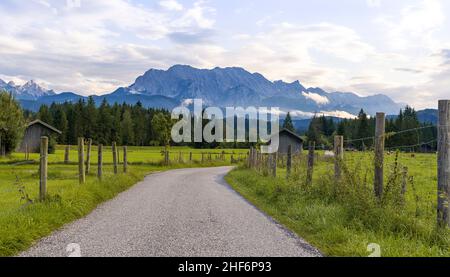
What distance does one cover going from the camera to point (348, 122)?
14262 centimetres

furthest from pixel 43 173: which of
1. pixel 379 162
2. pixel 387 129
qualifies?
pixel 387 129

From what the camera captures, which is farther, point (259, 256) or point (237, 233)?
point (237, 233)

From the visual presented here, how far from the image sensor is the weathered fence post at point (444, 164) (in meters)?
7.74

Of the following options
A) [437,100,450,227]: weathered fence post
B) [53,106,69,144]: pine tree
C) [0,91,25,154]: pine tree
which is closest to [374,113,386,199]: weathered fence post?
[437,100,450,227]: weathered fence post

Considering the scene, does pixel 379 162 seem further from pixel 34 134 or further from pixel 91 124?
pixel 91 124

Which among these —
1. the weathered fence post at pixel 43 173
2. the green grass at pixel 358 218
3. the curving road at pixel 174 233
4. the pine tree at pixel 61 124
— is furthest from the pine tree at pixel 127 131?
the green grass at pixel 358 218

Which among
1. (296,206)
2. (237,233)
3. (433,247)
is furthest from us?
(296,206)

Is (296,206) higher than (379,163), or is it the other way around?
(379,163)

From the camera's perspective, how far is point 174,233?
9.03m

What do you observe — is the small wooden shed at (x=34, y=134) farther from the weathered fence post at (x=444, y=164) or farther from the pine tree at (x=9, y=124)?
the weathered fence post at (x=444, y=164)

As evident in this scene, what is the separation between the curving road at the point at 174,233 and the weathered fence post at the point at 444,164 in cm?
239
